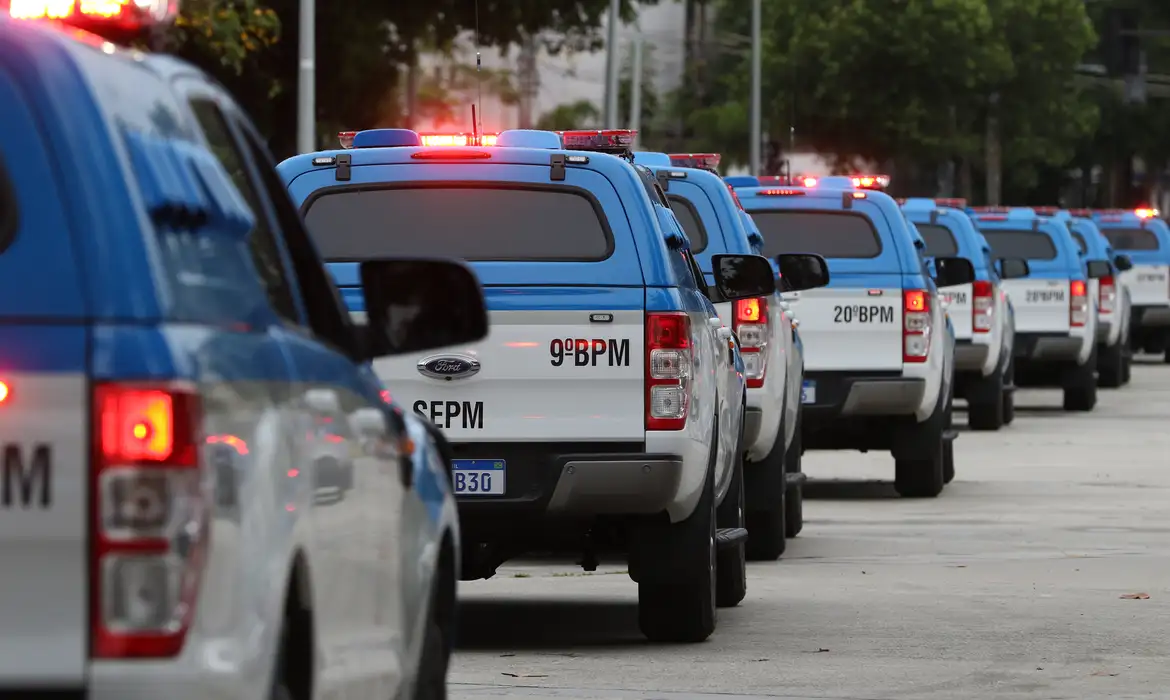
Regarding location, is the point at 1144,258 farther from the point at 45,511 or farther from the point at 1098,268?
the point at 45,511

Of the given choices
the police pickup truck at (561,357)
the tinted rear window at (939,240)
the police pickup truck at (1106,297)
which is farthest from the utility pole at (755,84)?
the police pickup truck at (561,357)

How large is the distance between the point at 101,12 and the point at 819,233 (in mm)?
13501

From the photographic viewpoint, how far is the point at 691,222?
13.7 metres

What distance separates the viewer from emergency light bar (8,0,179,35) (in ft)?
14.8

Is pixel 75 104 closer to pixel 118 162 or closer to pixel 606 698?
pixel 118 162

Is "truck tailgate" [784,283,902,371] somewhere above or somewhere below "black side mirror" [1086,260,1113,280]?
above

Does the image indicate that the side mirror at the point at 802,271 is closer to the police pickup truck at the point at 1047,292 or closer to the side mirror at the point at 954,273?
the side mirror at the point at 954,273

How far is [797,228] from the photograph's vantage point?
1788cm

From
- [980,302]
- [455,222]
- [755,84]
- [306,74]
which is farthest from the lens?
[755,84]

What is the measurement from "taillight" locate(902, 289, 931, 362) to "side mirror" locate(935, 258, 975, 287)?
198 cm

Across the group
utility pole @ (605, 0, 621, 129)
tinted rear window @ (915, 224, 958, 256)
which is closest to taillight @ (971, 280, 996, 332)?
tinted rear window @ (915, 224, 958, 256)

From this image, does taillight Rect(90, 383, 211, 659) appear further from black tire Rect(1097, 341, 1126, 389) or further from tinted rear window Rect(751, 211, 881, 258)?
black tire Rect(1097, 341, 1126, 389)

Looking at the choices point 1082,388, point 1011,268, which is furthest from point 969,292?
point 1082,388

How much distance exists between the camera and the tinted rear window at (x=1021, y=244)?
28.9 meters
